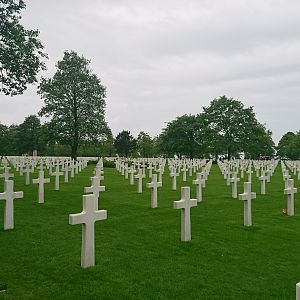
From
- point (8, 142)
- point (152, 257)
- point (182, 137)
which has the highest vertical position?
point (182, 137)

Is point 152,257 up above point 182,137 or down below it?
below

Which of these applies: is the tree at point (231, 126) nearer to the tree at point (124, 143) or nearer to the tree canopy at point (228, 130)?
the tree canopy at point (228, 130)

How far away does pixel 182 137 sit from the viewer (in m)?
64.2

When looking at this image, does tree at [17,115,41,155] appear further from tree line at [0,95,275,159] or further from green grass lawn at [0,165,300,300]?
green grass lawn at [0,165,300,300]

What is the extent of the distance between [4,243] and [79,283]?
2.22 meters

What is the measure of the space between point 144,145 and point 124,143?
11.8 metres

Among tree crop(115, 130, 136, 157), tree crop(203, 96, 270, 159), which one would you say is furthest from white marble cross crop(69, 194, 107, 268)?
tree crop(115, 130, 136, 157)

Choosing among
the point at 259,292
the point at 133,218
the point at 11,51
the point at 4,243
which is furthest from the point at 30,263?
the point at 11,51

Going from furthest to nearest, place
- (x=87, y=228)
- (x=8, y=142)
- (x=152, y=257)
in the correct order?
(x=8, y=142) < (x=152, y=257) < (x=87, y=228)

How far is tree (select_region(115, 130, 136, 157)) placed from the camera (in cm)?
8771

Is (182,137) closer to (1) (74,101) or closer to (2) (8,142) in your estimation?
(1) (74,101)

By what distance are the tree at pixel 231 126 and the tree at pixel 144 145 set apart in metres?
22.9

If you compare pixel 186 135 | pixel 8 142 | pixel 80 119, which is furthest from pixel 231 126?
pixel 8 142

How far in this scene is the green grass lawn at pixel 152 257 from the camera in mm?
4531
